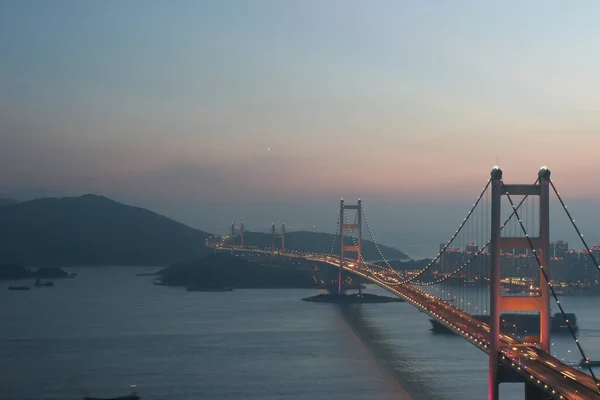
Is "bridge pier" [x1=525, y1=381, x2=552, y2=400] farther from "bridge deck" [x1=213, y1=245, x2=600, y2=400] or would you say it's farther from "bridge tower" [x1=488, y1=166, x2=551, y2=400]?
"bridge tower" [x1=488, y1=166, x2=551, y2=400]

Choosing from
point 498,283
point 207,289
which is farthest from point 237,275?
point 498,283

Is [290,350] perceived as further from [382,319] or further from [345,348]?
[382,319]

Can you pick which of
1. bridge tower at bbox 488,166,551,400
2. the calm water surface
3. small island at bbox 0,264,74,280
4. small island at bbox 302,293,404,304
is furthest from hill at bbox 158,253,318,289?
bridge tower at bbox 488,166,551,400

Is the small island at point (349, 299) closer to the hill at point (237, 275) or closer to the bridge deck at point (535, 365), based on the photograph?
the hill at point (237, 275)

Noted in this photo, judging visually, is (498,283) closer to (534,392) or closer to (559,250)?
(534,392)

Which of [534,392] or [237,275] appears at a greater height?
[237,275]
